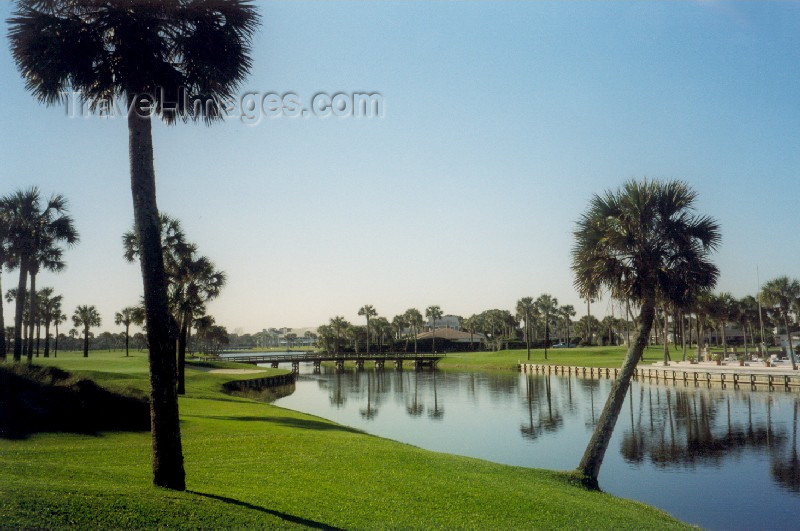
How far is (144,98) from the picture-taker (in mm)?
11984

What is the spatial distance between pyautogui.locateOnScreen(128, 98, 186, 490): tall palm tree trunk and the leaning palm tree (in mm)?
13052

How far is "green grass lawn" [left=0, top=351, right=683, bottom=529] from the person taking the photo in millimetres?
9008

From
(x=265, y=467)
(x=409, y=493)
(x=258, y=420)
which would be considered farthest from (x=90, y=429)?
(x=409, y=493)

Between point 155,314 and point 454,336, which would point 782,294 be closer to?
point 454,336

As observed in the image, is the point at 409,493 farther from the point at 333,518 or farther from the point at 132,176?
the point at 132,176

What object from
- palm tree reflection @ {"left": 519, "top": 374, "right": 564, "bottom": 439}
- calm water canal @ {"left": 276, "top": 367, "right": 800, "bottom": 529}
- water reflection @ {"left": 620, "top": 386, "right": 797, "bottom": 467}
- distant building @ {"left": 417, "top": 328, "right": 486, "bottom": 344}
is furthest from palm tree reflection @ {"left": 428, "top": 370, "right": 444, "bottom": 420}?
distant building @ {"left": 417, "top": 328, "right": 486, "bottom": 344}

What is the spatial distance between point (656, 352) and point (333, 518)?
318 ft

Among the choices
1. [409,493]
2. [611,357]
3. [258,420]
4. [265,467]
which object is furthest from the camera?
[611,357]

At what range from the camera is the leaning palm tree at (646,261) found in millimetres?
19172

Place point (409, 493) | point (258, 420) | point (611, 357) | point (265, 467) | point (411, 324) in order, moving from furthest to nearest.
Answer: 1. point (411, 324)
2. point (611, 357)
3. point (258, 420)
4. point (265, 467)
5. point (409, 493)

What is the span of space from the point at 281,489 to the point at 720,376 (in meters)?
56.3

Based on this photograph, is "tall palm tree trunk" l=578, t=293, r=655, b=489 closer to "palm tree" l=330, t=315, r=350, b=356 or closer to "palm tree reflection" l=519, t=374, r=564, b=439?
"palm tree reflection" l=519, t=374, r=564, b=439

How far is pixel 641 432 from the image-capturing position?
34156mm

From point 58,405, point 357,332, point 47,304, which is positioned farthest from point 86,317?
point 58,405
